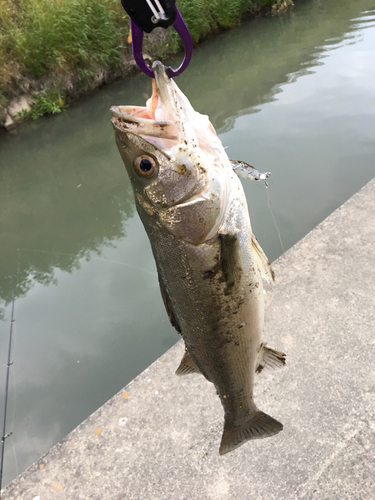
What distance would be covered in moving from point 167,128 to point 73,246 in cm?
411

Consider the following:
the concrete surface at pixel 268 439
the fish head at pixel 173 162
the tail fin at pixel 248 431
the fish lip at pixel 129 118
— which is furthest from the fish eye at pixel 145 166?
the concrete surface at pixel 268 439

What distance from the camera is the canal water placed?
333 centimetres

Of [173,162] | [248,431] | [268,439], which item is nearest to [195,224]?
[173,162]

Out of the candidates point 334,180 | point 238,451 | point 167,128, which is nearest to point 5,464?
point 238,451

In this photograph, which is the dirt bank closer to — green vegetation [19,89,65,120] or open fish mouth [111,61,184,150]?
green vegetation [19,89,65,120]

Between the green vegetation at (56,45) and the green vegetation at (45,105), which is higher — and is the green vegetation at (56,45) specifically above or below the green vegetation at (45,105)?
above

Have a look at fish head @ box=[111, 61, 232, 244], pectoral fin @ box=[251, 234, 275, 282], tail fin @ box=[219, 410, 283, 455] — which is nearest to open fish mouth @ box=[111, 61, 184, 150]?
fish head @ box=[111, 61, 232, 244]

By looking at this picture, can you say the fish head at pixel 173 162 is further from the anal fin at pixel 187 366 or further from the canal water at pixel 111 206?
the canal water at pixel 111 206

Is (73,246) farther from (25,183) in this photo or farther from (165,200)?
(165,200)

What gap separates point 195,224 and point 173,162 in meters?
0.22

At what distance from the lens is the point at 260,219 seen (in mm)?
4195

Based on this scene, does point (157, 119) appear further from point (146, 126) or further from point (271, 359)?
point (271, 359)

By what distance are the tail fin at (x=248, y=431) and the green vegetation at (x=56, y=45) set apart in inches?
348

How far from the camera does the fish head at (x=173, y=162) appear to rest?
3.73 ft
